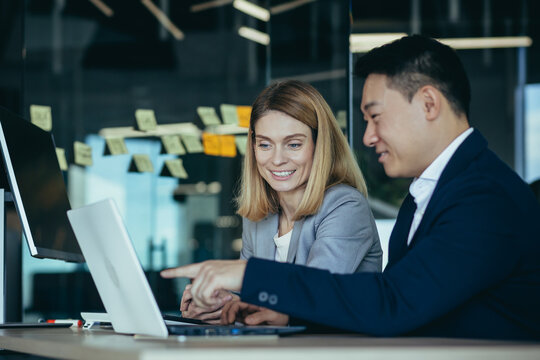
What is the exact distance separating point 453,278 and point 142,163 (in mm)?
4531

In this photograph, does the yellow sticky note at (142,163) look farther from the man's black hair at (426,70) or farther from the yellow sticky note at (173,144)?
the man's black hair at (426,70)

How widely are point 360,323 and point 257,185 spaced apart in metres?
1.16

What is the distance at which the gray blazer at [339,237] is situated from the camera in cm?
182

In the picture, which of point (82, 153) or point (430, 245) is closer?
point (430, 245)

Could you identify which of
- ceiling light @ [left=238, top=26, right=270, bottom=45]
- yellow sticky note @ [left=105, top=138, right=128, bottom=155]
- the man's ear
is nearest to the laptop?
the man's ear

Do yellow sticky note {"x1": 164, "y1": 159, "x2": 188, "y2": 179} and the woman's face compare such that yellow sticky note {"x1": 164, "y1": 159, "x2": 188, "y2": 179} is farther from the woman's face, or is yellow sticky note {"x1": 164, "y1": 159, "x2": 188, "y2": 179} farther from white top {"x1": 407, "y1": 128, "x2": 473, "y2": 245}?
white top {"x1": 407, "y1": 128, "x2": 473, "y2": 245}

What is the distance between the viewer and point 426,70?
1.39 m

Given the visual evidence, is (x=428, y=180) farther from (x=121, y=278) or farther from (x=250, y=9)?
(x=250, y=9)

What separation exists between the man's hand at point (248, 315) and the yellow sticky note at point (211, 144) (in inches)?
144

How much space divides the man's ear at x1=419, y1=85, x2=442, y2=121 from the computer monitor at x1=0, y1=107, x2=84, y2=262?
1.00 m

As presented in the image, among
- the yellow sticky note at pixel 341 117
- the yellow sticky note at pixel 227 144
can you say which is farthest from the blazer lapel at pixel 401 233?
the yellow sticky note at pixel 227 144

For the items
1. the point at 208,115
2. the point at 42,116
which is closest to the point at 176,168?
the point at 208,115

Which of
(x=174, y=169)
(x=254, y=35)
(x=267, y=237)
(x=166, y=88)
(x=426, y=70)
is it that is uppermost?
(x=254, y=35)

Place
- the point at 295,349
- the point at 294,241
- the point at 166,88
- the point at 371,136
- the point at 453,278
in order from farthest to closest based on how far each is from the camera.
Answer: the point at 166,88, the point at 294,241, the point at 371,136, the point at 453,278, the point at 295,349
